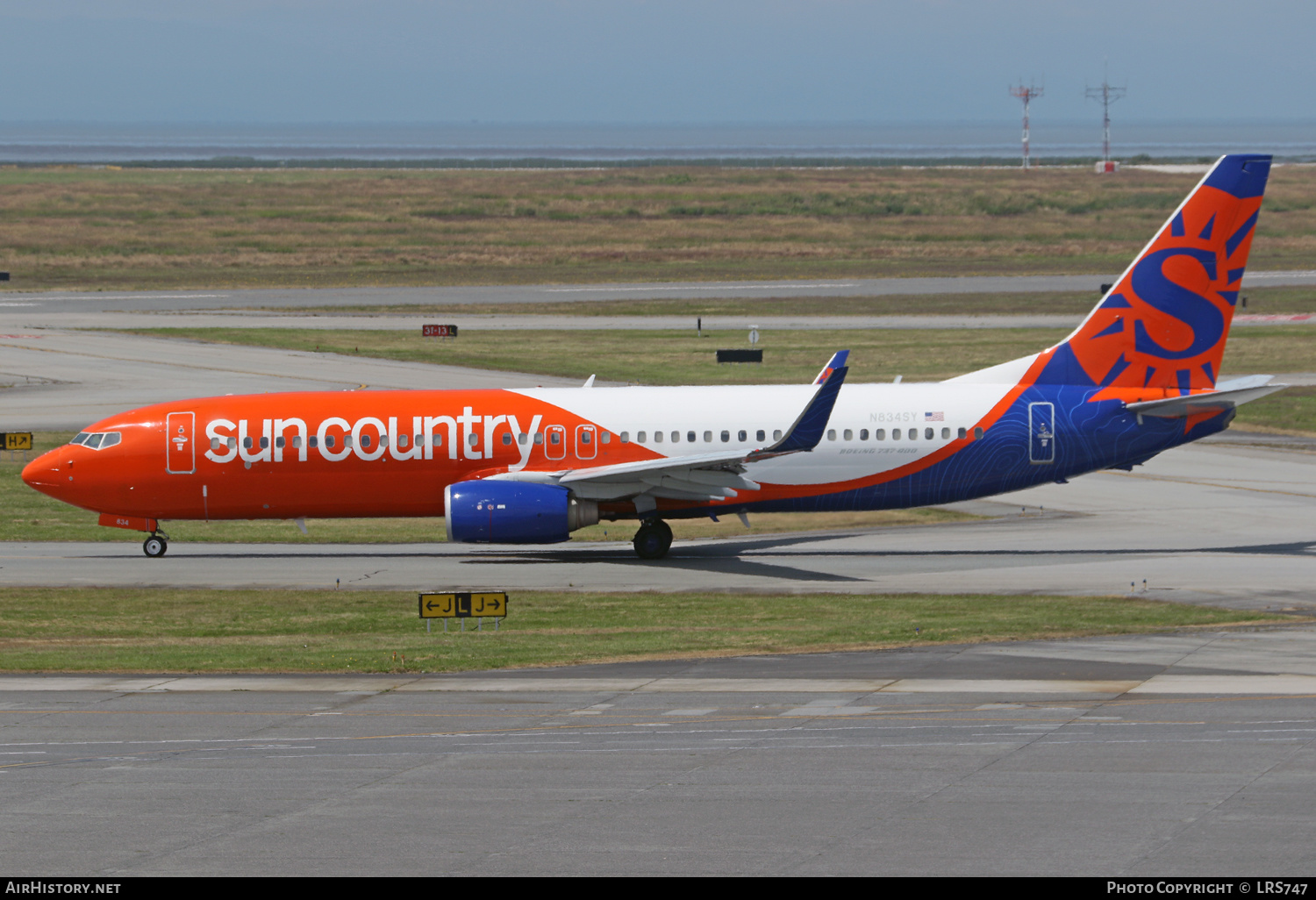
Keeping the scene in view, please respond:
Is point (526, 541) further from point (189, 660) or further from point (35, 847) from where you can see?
point (35, 847)

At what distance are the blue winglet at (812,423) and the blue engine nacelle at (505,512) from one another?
519cm

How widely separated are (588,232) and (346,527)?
10185 cm

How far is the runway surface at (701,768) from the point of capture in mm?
18375

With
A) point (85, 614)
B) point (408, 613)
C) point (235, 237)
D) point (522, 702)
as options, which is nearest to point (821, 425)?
point (408, 613)

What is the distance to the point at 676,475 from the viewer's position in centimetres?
3988

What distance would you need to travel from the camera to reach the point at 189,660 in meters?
29.8

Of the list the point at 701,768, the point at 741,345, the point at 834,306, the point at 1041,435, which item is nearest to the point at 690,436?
the point at 1041,435

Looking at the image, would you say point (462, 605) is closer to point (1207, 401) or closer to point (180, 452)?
point (180, 452)

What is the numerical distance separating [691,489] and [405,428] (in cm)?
746

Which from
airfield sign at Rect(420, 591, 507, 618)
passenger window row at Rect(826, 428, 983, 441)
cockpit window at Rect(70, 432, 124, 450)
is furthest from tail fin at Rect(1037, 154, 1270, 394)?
cockpit window at Rect(70, 432, 124, 450)

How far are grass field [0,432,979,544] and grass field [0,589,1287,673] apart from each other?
7879 mm

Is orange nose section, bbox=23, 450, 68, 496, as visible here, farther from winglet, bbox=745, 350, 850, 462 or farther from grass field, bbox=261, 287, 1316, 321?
grass field, bbox=261, 287, 1316, 321

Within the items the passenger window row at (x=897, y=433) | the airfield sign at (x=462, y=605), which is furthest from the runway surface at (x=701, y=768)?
the passenger window row at (x=897, y=433)

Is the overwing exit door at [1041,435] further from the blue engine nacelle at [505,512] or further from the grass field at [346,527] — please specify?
the blue engine nacelle at [505,512]
